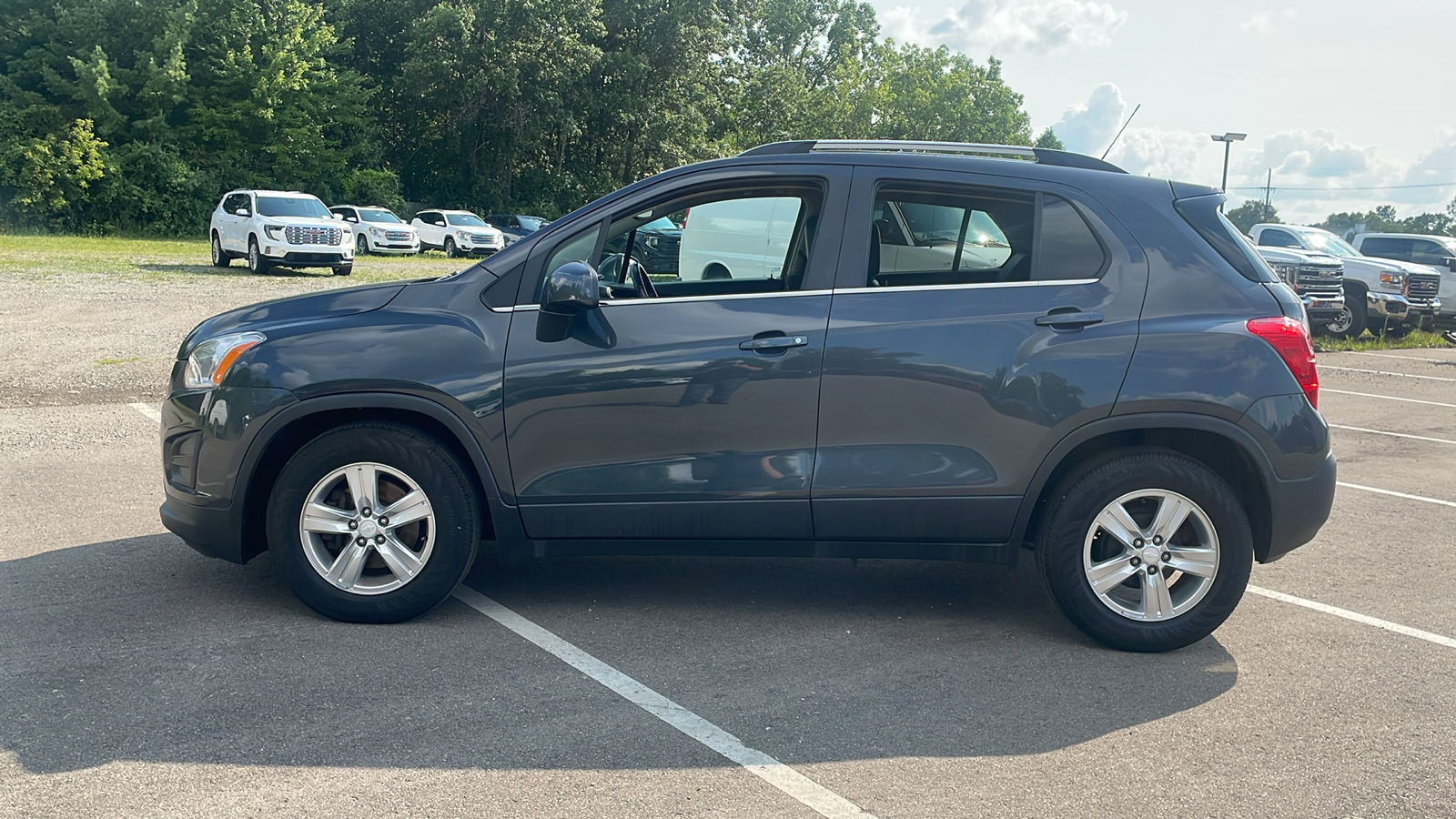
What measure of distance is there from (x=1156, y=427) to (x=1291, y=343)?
2.00 feet

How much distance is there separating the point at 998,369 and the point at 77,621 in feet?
11.9

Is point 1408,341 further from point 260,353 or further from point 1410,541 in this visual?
point 260,353

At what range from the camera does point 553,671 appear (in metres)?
4.30

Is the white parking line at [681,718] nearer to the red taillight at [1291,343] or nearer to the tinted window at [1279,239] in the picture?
the red taillight at [1291,343]

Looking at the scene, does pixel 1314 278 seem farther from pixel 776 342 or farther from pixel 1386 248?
pixel 776 342

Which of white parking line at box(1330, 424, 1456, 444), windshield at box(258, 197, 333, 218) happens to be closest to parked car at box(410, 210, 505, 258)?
windshield at box(258, 197, 333, 218)

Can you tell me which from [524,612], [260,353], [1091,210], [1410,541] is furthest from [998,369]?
[1410,541]

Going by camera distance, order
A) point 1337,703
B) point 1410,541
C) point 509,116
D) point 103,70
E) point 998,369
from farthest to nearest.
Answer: point 509,116
point 103,70
point 1410,541
point 998,369
point 1337,703

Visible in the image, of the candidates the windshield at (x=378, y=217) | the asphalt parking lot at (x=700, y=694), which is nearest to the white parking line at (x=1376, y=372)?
the asphalt parking lot at (x=700, y=694)

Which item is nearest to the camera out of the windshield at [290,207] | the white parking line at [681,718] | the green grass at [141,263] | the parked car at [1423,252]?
the white parking line at [681,718]

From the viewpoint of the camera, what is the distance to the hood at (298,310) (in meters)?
4.74

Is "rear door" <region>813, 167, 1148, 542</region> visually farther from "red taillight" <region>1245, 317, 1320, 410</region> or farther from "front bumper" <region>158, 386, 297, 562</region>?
"front bumper" <region>158, 386, 297, 562</region>

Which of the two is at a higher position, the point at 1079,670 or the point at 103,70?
the point at 103,70

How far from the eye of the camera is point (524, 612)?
495 centimetres
